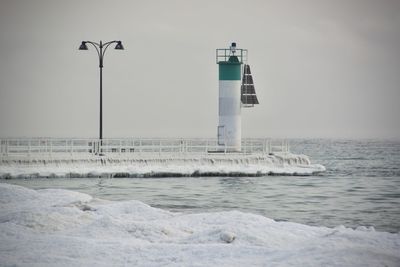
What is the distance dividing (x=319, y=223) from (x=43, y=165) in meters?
18.1

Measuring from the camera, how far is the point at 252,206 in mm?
29266

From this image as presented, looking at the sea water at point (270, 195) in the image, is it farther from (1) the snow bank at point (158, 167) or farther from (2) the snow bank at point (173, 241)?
(2) the snow bank at point (173, 241)

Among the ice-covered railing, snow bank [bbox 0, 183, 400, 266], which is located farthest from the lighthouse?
snow bank [bbox 0, 183, 400, 266]

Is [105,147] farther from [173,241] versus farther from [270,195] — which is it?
[173,241]

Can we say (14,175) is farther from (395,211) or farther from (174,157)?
(395,211)

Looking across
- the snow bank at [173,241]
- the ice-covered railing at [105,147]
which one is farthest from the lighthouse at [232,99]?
the snow bank at [173,241]

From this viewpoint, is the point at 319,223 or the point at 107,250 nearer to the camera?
the point at 107,250

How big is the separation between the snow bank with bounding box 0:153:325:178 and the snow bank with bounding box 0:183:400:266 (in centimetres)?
1657

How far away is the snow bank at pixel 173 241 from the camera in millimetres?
14023

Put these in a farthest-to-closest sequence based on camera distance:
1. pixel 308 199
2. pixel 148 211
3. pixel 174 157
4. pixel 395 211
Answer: pixel 174 157 → pixel 308 199 → pixel 395 211 → pixel 148 211

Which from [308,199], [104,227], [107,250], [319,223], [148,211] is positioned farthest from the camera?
[308,199]

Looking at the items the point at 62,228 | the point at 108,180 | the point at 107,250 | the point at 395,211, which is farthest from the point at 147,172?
the point at 107,250

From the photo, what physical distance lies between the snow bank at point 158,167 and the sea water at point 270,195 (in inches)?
25.3

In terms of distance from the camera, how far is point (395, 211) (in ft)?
91.6
